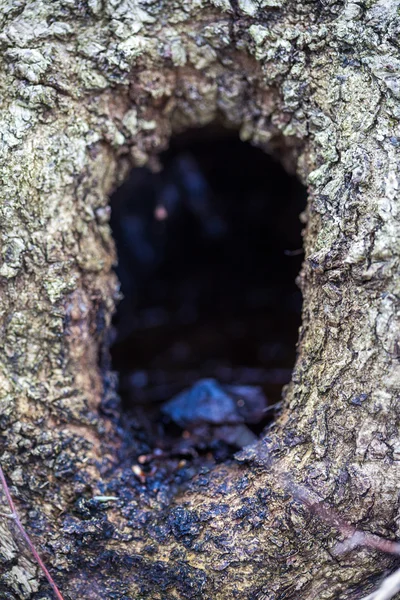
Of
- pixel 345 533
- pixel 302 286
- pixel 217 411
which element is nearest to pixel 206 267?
pixel 217 411

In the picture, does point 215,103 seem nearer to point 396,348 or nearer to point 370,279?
point 370,279

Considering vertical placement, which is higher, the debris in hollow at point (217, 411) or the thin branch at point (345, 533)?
the thin branch at point (345, 533)

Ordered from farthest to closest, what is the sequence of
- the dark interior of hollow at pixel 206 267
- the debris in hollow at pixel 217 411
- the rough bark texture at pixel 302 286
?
the dark interior of hollow at pixel 206 267 < the debris in hollow at pixel 217 411 < the rough bark texture at pixel 302 286

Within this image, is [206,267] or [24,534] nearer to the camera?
[24,534]

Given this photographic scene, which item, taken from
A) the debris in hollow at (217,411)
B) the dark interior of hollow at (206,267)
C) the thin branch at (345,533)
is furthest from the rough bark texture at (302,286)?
the dark interior of hollow at (206,267)

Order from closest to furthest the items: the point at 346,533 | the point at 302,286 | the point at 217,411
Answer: the point at 346,533 < the point at 302,286 < the point at 217,411

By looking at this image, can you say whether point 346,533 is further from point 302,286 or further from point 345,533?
point 302,286

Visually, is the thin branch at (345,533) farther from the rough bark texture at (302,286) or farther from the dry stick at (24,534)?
the dry stick at (24,534)
